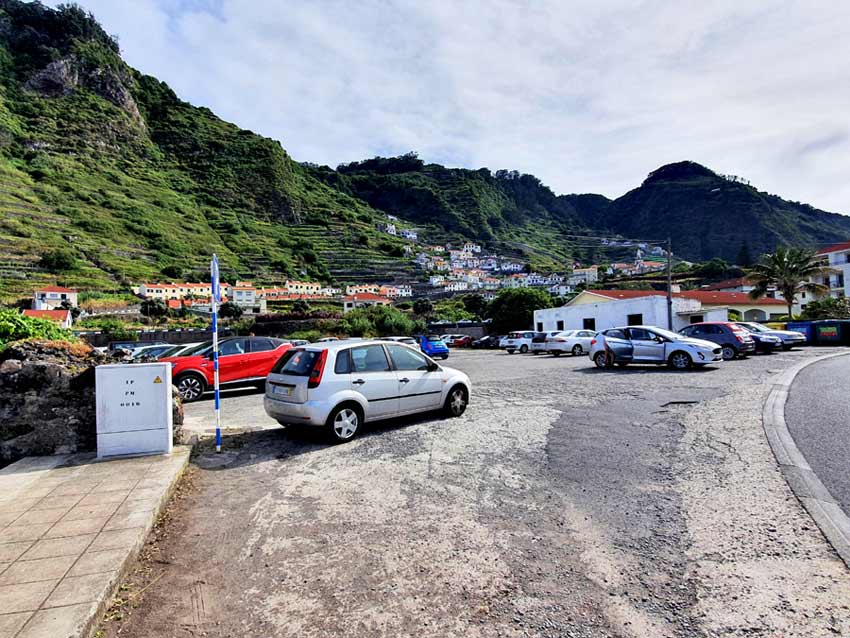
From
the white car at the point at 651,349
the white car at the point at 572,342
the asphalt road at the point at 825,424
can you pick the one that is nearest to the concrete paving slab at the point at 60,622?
the asphalt road at the point at 825,424

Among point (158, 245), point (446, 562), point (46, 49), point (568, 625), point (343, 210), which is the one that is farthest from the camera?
point (343, 210)

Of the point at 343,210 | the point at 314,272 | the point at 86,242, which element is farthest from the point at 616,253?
the point at 86,242

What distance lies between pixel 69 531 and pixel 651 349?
50.7 ft

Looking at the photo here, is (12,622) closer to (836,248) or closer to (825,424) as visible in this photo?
(825,424)

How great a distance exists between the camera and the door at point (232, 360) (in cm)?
1166

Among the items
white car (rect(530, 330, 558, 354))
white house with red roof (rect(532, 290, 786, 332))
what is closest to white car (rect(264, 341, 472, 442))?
white car (rect(530, 330, 558, 354))

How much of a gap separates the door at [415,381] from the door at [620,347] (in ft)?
32.9

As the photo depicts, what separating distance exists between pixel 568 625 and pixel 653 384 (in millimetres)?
10505

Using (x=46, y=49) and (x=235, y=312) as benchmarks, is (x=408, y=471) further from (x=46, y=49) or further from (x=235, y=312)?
(x=46, y=49)

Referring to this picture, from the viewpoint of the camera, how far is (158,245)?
95812 millimetres

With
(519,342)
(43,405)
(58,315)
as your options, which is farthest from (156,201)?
(43,405)

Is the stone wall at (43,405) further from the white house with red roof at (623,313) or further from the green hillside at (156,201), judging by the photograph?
the green hillside at (156,201)

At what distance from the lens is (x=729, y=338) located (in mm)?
18219

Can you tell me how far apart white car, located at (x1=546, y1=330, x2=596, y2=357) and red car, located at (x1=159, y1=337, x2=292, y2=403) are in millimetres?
17689
